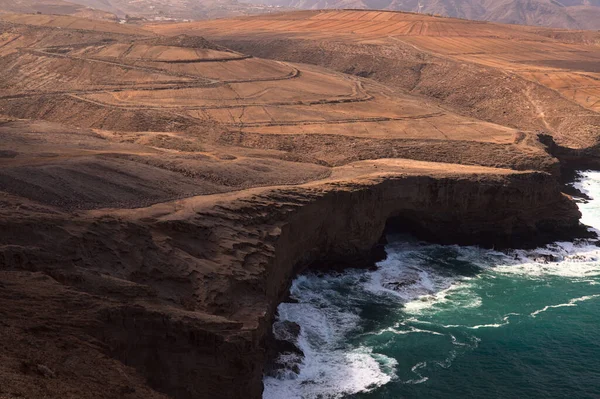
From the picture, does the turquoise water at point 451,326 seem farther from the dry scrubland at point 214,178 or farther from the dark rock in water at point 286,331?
the dry scrubland at point 214,178

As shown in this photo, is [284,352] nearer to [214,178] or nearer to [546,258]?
[214,178]

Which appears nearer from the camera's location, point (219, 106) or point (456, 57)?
point (219, 106)

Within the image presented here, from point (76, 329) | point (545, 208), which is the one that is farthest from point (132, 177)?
point (545, 208)

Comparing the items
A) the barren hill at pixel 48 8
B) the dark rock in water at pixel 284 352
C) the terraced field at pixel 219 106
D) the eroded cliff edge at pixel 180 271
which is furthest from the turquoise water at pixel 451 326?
the barren hill at pixel 48 8

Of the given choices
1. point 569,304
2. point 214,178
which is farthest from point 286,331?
point 569,304

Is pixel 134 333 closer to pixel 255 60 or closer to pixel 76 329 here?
pixel 76 329
